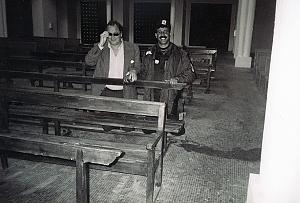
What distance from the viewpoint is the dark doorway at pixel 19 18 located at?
15.8m

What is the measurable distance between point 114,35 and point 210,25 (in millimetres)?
19874

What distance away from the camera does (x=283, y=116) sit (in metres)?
2.02

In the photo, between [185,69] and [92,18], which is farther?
[92,18]

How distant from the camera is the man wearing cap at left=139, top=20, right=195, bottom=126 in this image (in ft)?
14.9

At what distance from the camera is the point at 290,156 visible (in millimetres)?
2037

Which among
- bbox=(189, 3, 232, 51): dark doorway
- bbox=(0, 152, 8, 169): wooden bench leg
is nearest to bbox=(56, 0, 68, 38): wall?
bbox=(189, 3, 232, 51): dark doorway

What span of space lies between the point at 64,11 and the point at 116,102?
18.4m

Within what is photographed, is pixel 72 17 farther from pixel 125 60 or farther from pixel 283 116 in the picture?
pixel 283 116

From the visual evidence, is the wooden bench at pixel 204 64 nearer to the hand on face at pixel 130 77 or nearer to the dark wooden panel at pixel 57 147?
the hand on face at pixel 130 77

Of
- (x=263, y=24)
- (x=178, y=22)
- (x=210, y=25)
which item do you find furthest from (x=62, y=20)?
(x=263, y=24)

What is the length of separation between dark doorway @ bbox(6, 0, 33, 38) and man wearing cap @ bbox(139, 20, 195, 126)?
12933 mm

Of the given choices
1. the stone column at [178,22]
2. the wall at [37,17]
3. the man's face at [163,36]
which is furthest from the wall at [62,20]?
the man's face at [163,36]

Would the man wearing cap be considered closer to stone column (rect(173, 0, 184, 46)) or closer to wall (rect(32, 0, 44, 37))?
wall (rect(32, 0, 44, 37))

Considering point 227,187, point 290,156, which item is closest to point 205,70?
point 227,187
